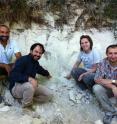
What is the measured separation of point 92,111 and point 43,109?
32.9 inches

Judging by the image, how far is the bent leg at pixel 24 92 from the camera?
6.11 metres

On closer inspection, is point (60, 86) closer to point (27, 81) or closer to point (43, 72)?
point (43, 72)

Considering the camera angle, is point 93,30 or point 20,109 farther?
point 93,30

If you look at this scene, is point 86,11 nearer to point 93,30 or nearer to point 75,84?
point 93,30

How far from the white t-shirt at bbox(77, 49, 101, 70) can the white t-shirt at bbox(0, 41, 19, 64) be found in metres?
1.23

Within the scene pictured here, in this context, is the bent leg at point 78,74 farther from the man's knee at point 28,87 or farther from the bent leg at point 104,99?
the man's knee at point 28,87

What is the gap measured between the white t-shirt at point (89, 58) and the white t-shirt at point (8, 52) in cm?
123

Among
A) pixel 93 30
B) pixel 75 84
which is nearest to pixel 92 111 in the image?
pixel 75 84

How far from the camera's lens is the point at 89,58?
269 inches

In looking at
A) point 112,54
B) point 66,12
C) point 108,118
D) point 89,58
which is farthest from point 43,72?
point 66,12

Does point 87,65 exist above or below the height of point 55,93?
above

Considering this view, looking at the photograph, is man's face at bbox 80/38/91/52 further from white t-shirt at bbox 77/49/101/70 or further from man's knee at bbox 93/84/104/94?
man's knee at bbox 93/84/104/94

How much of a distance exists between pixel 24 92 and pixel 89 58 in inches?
56.1

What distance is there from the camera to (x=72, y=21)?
807 centimetres
